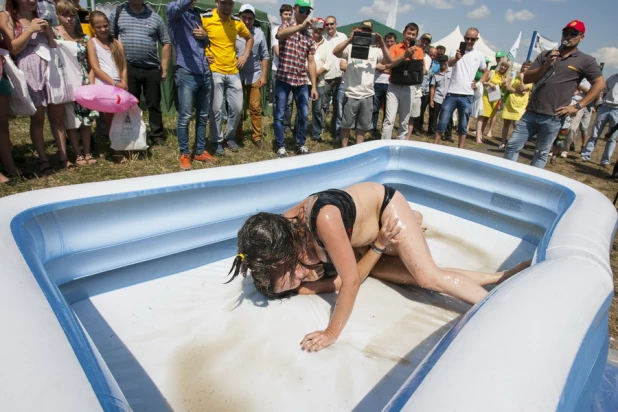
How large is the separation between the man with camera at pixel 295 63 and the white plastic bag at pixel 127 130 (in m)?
1.46

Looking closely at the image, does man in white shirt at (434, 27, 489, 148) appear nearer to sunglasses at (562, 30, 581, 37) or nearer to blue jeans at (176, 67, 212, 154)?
sunglasses at (562, 30, 581, 37)

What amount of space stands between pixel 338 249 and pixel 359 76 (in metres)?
3.47

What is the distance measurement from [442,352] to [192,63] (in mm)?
3348

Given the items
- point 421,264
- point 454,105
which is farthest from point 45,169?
point 454,105

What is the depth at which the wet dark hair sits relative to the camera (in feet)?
5.09

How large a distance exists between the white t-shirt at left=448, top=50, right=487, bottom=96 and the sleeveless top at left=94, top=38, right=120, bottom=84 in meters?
3.80

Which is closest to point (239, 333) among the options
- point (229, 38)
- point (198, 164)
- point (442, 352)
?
point (442, 352)

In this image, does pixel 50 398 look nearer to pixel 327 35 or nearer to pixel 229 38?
pixel 229 38

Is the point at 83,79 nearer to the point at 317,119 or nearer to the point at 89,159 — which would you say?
the point at 89,159

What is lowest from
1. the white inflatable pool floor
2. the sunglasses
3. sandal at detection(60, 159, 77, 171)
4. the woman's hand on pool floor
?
the white inflatable pool floor

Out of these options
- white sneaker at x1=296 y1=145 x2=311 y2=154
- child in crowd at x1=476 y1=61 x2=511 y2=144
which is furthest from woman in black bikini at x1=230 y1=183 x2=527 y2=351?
child in crowd at x1=476 y1=61 x2=511 y2=144

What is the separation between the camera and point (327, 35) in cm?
573

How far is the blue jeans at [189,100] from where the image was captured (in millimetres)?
3656

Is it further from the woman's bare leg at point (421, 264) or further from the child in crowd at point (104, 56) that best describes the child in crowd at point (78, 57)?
the woman's bare leg at point (421, 264)
